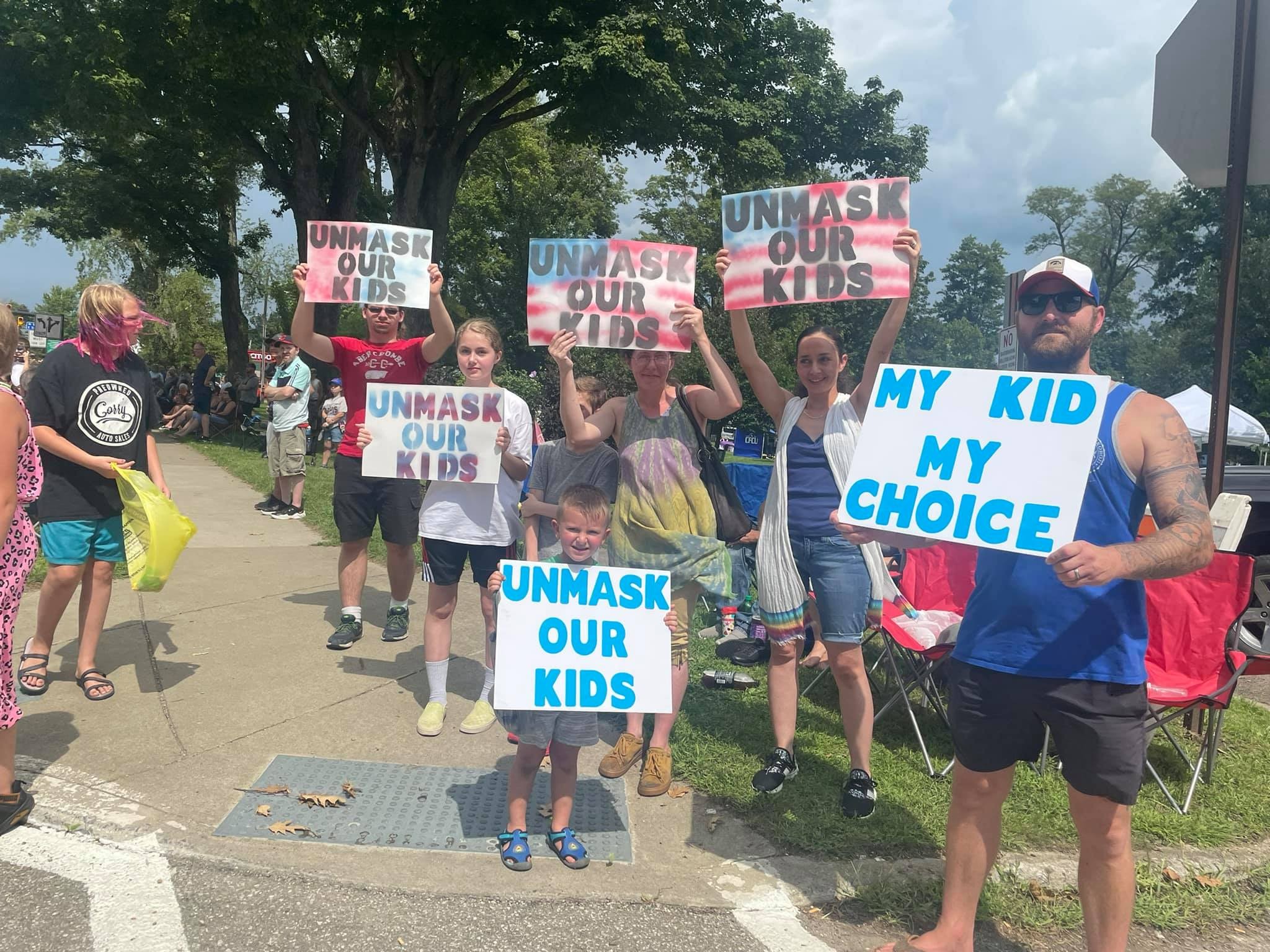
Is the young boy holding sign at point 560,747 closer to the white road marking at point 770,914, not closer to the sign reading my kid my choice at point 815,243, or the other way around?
the white road marking at point 770,914

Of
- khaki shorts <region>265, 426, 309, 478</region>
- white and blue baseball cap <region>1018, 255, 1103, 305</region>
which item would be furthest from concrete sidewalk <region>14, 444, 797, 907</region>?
khaki shorts <region>265, 426, 309, 478</region>

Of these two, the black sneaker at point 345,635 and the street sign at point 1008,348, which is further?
the street sign at point 1008,348

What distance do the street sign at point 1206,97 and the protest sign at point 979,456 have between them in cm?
338

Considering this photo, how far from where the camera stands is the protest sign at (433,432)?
4379mm

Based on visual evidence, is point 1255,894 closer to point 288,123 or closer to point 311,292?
point 311,292

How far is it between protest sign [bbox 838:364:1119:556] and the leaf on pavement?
7.37 ft

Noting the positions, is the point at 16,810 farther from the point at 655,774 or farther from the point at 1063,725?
the point at 1063,725

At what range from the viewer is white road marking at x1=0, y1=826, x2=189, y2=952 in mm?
2662

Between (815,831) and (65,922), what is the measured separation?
2.54 meters

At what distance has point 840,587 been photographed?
3.62 metres

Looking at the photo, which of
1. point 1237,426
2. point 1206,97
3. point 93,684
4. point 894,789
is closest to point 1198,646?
point 894,789

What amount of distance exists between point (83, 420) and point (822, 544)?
3509 millimetres

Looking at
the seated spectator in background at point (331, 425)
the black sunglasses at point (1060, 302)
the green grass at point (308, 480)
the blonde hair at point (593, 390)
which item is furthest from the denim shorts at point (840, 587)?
the seated spectator in background at point (331, 425)

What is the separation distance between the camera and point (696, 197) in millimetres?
42594
